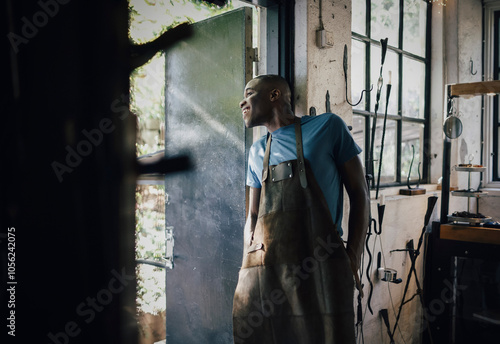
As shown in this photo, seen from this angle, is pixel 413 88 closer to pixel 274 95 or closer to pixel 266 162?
pixel 274 95

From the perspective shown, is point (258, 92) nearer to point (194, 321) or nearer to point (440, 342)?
point (194, 321)

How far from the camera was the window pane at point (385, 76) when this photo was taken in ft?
10.8

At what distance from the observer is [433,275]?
3338mm

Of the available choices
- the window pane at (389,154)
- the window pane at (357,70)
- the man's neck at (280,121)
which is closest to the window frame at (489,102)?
the window pane at (389,154)

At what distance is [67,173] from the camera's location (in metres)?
0.37

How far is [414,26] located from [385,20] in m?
0.60

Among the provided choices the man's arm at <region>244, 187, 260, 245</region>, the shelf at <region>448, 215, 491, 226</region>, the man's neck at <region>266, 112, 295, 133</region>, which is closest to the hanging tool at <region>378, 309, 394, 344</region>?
the shelf at <region>448, 215, 491, 226</region>

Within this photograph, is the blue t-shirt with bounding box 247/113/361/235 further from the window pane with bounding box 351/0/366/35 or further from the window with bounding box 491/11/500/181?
the window with bounding box 491/11/500/181

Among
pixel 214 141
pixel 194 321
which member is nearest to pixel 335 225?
pixel 214 141

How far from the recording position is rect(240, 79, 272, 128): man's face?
1.86 metres

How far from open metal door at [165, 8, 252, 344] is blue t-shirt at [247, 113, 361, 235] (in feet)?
1.41

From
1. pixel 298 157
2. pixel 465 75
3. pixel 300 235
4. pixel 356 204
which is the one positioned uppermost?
pixel 465 75

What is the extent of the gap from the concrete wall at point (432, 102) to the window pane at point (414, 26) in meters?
0.14

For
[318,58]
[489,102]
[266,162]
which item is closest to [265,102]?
[266,162]
